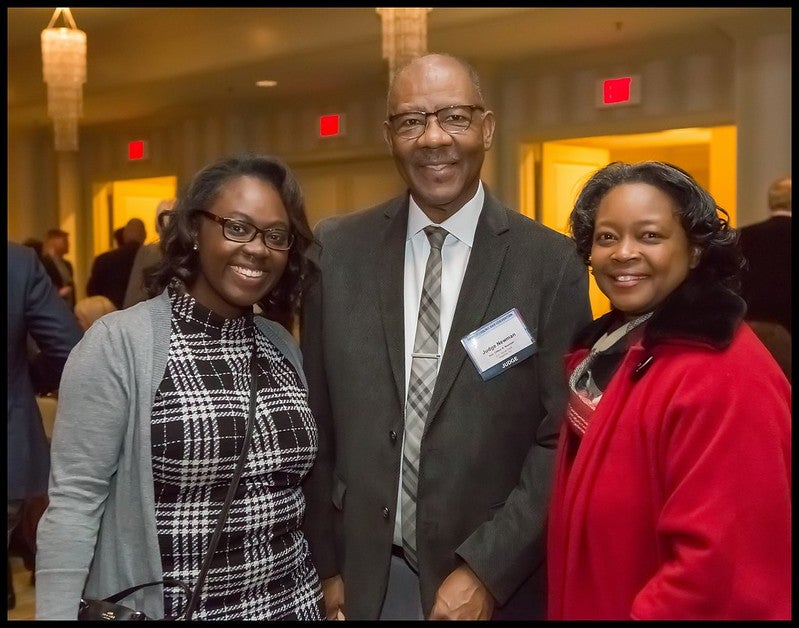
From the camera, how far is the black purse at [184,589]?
152 centimetres

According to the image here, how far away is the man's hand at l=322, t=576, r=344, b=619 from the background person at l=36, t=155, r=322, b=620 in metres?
0.14

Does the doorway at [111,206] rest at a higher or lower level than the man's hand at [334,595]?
higher

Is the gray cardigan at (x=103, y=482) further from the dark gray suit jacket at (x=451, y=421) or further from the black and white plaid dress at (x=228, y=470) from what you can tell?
the dark gray suit jacket at (x=451, y=421)

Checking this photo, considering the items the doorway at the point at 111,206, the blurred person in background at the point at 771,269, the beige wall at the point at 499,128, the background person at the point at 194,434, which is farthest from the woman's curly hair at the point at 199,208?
the doorway at the point at 111,206

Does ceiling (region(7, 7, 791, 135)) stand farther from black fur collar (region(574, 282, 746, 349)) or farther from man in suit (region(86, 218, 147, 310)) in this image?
black fur collar (region(574, 282, 746, 349))

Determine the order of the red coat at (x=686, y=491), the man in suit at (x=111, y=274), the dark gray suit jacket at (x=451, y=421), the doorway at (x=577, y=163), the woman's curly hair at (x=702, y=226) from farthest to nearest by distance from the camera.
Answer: the doorway at (x=577, y=163) → the man in suit at (x=111, y=274) → the dark gray suit jacket at (x=451, y=421) → the woman's curly hair at (x=702, y=226) → the red coat at (x=686, y=491)

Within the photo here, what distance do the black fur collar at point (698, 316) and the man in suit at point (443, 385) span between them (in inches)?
13.6

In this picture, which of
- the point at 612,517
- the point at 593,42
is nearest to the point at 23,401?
the point at 612,517

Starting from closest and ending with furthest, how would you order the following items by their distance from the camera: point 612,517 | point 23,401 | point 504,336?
point 612,517 → point 504,336 → point 23,401

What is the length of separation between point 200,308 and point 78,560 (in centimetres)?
48

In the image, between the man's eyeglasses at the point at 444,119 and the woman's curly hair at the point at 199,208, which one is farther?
the man's eyeglasses at the point at 444,119

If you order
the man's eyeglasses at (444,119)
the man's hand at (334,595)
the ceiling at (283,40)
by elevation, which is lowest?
the man's hand at (334,595)

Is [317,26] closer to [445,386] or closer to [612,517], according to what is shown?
[445,386]

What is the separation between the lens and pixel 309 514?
192cm
